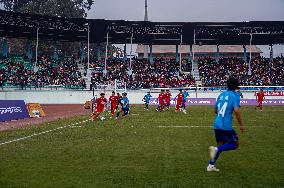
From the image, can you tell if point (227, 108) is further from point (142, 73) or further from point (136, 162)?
point (142, 73)

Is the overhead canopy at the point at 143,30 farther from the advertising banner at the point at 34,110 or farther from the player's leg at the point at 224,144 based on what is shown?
the player's leg at the point at 224,144

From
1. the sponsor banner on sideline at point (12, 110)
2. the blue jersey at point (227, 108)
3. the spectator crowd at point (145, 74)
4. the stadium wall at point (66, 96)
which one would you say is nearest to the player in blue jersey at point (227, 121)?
the blue jersey at point (227, 108)

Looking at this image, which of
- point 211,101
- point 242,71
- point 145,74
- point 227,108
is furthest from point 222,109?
point 242,71

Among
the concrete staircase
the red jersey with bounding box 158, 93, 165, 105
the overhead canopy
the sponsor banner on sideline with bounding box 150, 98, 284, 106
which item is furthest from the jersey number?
the concrete staircase

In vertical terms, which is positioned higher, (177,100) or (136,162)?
(177,100)

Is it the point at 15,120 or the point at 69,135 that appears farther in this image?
the point at 15,120

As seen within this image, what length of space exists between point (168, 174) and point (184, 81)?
164 feet

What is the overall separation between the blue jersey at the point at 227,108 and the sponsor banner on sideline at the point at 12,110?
63.4 ft

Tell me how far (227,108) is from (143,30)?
2183 inches

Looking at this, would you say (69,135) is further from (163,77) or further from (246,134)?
(163,77)

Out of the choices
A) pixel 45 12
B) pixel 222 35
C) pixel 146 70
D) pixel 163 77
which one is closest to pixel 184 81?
pixel 163 77

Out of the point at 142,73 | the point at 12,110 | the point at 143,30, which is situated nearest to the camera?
the point at 12,110

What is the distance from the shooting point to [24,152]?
39.7 feet

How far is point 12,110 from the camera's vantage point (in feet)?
90.4
